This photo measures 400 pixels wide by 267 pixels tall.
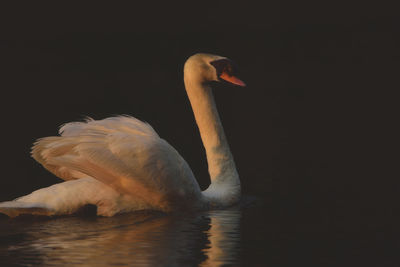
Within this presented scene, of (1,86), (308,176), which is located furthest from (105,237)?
(1,86)

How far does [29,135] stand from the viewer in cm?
1353

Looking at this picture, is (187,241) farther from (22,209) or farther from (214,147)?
(214,147)

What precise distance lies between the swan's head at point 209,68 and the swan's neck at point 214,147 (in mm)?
52

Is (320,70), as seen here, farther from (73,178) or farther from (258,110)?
(73,178)

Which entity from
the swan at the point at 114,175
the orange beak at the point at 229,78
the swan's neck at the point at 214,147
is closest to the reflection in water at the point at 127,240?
the swan at the point at 114,175

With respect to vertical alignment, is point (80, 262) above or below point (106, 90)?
below

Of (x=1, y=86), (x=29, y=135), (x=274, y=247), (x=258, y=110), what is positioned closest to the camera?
(x=274, y=247)

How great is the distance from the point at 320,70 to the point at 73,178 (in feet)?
70.3

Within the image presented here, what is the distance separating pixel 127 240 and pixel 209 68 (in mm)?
2217

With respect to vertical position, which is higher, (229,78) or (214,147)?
(229,78)

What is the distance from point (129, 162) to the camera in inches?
327

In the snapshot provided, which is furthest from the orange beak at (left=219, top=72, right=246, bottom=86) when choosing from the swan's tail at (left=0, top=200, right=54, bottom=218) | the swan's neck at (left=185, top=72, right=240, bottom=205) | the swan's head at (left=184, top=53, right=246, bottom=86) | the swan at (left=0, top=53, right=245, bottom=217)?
the swan's tail at (left=0, top=200, right=54, bottom=218)

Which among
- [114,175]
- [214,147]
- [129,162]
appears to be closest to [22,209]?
[114,175]

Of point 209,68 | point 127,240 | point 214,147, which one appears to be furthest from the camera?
point 214,147
